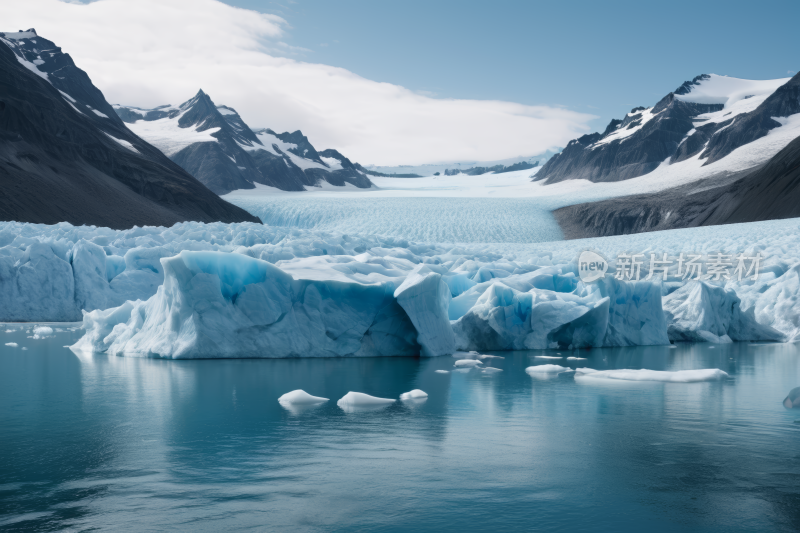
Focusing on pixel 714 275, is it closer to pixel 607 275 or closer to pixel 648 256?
pixel 648 256

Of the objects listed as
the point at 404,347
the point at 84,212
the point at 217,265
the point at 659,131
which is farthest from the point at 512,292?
the point at 659,131

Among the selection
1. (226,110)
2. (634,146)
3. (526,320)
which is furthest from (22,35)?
(526,320)

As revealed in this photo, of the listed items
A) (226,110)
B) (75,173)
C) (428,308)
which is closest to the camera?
(428,308)

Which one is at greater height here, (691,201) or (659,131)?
(659,131)

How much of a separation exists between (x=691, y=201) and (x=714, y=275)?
3275 cm

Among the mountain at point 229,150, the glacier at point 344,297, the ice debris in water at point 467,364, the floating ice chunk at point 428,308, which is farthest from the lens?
the mountain at point 229,150

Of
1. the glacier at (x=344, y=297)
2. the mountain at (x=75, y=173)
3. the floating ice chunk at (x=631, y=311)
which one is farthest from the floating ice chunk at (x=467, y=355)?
the mountain at (x=75, y=173)

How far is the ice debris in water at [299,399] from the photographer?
6.37 m

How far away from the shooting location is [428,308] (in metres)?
10.2

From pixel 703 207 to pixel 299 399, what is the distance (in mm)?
43573

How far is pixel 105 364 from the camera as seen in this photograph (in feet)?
30.3

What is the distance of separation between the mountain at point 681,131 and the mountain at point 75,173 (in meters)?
48.1

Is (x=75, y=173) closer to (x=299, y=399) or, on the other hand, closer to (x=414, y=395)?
(x=299, y=399)

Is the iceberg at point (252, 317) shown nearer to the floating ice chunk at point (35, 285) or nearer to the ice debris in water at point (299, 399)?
the ice debris in water at point (299, 399)
